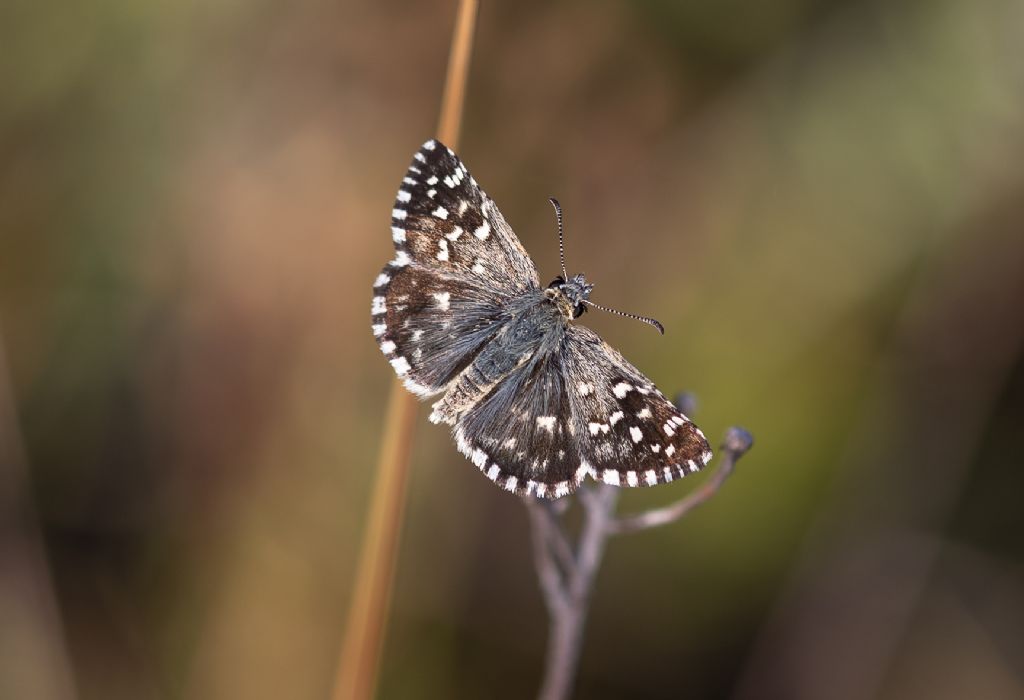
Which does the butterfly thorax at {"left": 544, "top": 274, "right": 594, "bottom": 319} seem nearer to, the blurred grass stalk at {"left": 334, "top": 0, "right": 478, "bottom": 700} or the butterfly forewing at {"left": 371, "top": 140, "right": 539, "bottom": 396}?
the butterfly forewing at {"left": 371, "top": 140, "right": 539, "bottom": 396}

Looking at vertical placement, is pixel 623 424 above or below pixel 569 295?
below

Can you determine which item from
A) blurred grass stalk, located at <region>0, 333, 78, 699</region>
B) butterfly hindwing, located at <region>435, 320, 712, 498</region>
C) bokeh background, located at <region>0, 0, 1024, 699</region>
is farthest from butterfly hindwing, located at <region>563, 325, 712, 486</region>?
blurred grass stalk, located at <region>0, 333, 78, 699</region>

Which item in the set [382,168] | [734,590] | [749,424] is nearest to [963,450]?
[749,424]

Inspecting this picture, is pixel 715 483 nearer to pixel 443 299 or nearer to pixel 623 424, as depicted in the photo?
pixel 623 424

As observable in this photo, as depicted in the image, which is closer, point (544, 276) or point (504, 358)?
point (504, 358)

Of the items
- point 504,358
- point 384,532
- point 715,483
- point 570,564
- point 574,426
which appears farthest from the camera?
point 504,358

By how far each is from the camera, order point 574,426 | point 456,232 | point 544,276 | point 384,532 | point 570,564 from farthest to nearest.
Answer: point 544,276, point 456,232, point 574,426, point 384,532, point 570,564

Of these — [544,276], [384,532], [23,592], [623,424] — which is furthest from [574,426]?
[23,592]
